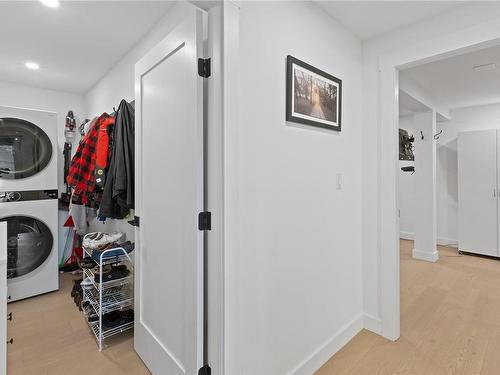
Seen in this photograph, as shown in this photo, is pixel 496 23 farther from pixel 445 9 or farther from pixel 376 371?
pixel 376 371

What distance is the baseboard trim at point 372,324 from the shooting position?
214 centimetres

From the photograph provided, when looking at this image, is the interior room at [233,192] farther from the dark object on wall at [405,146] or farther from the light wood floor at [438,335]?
the dark object on wall at [405,146]

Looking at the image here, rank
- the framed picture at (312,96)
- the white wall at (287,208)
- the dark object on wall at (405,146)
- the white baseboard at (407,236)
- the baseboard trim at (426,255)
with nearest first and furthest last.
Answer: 1. the white wall at (287,208)
2. the framed picture at (312,96)
3. the baseboard trim at (426,255)
4. the dark object on wall at (405,146)
5. the white baseboard at (407,236)

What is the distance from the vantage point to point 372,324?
2.18 meters

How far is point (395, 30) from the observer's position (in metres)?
2.05

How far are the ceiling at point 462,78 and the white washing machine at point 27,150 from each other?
12.3ft

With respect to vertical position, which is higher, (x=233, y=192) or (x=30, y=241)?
(x=233, y=192)

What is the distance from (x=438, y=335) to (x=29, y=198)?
12.6ft

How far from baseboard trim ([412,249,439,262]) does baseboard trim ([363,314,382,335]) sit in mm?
2488

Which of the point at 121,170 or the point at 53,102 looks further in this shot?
the point at 53,102

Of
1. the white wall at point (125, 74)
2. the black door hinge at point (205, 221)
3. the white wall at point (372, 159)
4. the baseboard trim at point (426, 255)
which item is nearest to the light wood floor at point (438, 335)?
the white wall at point (372, 159)

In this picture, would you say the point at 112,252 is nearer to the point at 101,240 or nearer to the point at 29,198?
the point at 101,240

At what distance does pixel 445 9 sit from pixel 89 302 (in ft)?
11.0

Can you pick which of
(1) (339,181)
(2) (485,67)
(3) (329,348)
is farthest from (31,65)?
(2) (485,67)
